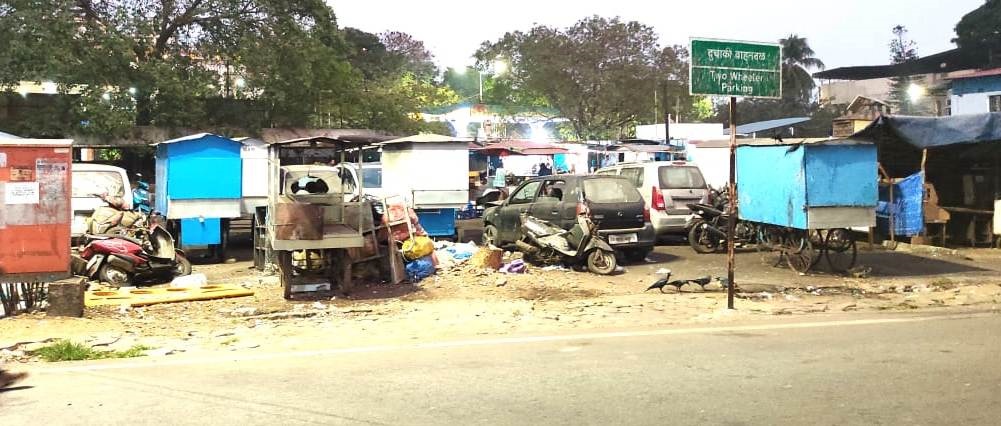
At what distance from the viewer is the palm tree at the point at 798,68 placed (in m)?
60.3

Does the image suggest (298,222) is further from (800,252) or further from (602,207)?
(800,252)

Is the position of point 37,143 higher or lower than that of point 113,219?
higher

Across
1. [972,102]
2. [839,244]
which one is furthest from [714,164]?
[839,244]

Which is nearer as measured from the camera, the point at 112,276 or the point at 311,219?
the point at 311,219

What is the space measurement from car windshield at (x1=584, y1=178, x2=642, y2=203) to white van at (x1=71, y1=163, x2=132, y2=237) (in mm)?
7025

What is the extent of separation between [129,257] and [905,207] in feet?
41.3

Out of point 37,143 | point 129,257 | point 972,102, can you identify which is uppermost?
point 972,102

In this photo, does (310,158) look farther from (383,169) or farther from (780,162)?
(780,162)

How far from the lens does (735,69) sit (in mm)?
9125

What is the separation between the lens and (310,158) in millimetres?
11086

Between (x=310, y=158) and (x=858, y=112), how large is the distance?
1305 inches

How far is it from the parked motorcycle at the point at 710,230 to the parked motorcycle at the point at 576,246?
8.90ft

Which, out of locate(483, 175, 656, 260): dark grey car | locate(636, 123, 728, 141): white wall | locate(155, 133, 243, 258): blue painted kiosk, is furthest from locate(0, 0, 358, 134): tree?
locate(636, 123, 728, 141): white wall

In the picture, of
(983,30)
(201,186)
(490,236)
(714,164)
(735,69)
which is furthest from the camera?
(983,30)
